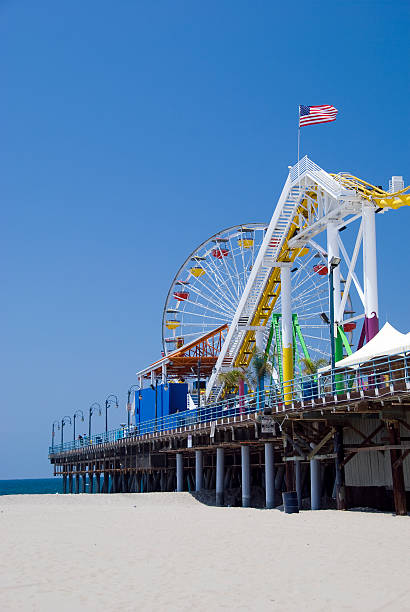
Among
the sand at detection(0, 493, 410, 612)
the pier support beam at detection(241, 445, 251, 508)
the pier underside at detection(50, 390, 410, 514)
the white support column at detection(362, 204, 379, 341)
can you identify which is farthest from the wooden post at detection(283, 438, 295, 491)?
the sand at detection(0, 493, 410, 612)

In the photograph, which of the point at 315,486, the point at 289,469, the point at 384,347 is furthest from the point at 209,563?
the point at 289,469

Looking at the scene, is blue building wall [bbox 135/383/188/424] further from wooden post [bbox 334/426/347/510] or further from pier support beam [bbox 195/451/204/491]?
wooden post [bbox 334/426/347/510]

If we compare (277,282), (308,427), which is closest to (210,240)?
(277,282)

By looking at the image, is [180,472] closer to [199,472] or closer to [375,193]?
[199,472]

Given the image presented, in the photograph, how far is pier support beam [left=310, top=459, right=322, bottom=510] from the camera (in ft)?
91.4

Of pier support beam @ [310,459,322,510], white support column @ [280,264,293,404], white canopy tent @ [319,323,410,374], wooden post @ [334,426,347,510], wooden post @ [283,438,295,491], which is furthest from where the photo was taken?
white support column @ [280,264,293,404]

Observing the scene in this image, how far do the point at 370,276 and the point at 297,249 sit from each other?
35.0 ft

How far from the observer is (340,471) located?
2619 centimetres

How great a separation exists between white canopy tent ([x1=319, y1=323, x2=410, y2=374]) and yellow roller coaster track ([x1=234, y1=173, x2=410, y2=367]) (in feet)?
21.4

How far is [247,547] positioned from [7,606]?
690cm

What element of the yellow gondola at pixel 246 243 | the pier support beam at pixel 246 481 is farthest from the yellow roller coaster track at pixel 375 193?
the yellow gondola at pixel 246 243

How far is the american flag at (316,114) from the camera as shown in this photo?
34812mm

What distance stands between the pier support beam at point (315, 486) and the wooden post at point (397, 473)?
5.04 meters

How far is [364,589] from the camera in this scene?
38.5 ft
